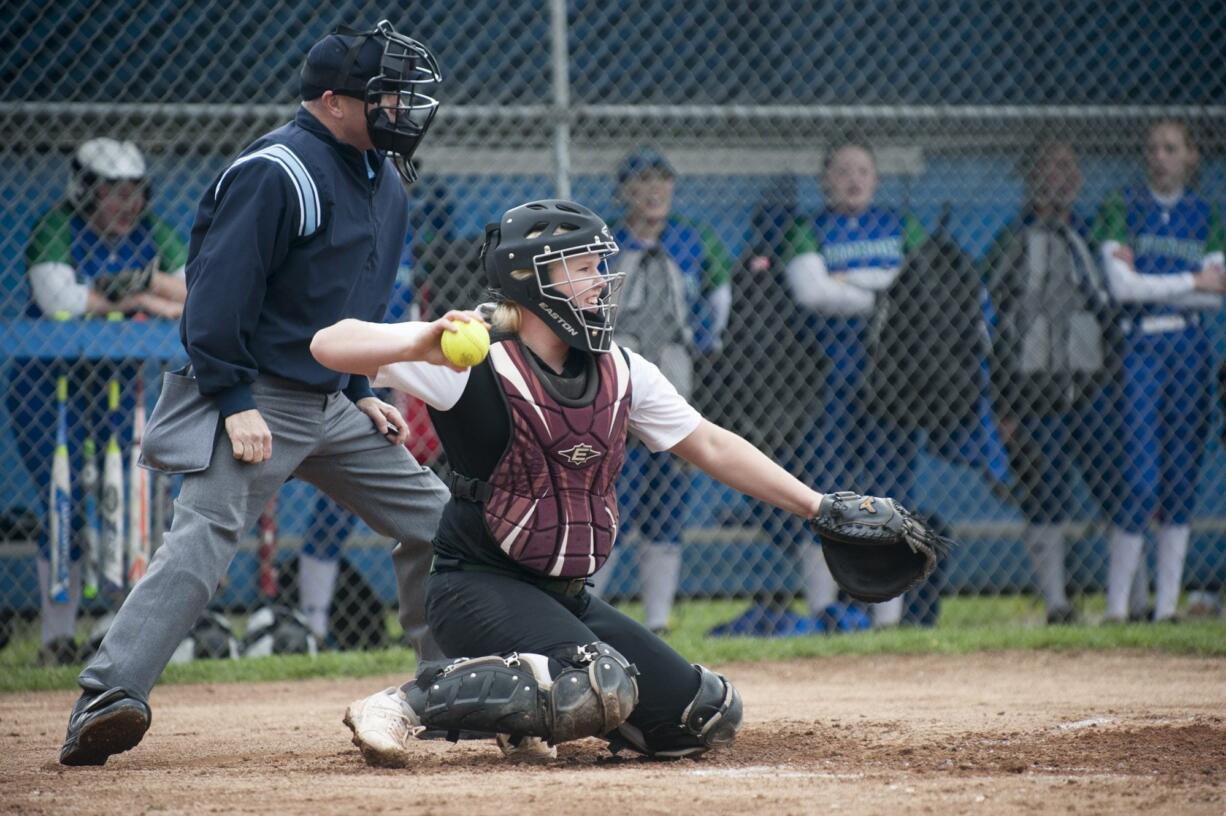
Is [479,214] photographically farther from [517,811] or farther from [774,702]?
[517,811]

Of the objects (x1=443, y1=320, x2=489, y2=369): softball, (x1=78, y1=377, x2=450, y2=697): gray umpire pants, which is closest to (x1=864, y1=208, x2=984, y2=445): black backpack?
(x1=78, y1=377, x2=450, y2=697): gray umpire pants

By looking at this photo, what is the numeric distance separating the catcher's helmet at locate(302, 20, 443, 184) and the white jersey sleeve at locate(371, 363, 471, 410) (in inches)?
29.9

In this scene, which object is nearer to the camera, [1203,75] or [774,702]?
[774,702]

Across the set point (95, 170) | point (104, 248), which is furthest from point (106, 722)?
point (95, 170)

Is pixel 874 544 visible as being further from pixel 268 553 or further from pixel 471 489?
pixel 268 553

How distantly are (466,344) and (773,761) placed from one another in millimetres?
1268

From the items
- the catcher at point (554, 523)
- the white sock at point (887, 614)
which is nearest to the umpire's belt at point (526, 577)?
the catcher at point (554, 523)

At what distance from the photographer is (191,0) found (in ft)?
21.8

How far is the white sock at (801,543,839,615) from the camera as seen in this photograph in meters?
6.57

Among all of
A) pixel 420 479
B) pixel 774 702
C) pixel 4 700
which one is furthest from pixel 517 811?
pixel 4 700

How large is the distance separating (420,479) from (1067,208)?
3953 mm

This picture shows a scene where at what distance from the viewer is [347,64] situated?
3.77m

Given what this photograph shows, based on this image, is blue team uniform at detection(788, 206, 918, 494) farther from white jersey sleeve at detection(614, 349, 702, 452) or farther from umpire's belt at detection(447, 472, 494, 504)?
umpire's belt at detection(447, 472, 494, 504)

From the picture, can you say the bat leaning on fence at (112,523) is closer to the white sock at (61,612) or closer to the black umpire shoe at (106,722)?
the white sock at (61,612)
